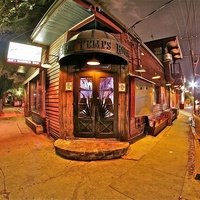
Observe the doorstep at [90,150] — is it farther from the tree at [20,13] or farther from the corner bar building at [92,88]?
the tree at [20,13]

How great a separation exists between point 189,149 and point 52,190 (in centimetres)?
570

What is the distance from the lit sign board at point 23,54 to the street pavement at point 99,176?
3.55 metres

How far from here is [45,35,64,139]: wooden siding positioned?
310 inches

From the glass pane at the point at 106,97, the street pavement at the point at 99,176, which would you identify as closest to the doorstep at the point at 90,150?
the street pavement at the point at 99,176

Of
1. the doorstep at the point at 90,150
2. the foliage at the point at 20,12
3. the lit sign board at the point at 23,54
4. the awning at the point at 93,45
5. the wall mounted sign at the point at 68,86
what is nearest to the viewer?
the awning at the point at 93,45

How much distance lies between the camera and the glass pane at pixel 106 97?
24.0 feet

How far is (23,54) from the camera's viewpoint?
25.6 feet

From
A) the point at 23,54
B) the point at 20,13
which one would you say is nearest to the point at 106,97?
the point at 23,54

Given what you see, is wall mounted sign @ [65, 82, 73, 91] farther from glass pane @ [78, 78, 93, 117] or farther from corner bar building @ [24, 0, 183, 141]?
glass pane @ [78, 78, 93, 117]

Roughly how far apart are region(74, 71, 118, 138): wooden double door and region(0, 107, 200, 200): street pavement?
1.29 m

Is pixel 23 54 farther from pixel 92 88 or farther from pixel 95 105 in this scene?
pixel 95 105

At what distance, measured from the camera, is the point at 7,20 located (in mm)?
10734

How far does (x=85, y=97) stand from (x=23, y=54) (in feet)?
10.5

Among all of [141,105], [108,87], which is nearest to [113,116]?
[108,87]
